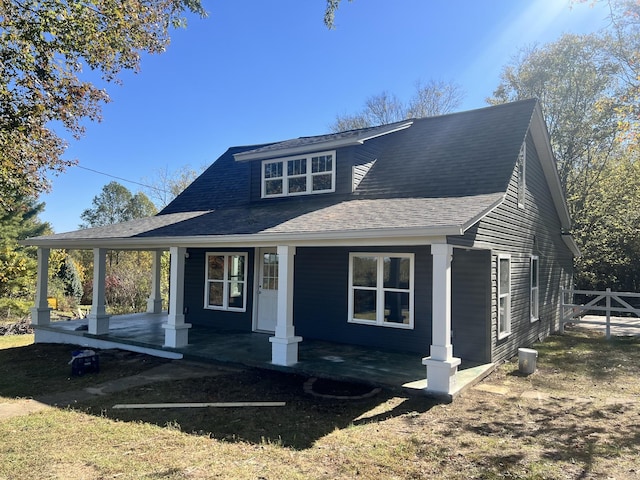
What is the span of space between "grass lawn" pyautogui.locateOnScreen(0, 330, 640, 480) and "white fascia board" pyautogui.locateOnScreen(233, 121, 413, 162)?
18.4 ft

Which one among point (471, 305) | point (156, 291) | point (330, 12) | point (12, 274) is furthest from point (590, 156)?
point (12, 274)

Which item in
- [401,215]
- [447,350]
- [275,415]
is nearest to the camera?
[275,415]

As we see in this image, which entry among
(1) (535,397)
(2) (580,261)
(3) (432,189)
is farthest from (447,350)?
(2) (580,261)

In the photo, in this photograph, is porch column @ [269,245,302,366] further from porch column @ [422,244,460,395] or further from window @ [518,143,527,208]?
window @ [518,143,527,208]

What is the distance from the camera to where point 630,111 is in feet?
53.7

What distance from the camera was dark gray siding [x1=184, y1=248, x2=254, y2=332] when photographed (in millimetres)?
11523

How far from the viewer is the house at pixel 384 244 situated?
297 inches

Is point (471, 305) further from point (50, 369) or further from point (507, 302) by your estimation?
point (50, 369)

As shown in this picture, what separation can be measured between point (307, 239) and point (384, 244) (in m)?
1.39

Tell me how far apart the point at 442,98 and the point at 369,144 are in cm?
1994

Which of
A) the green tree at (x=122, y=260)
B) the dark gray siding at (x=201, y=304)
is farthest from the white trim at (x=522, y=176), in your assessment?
the green tree at (x=122, y=260)

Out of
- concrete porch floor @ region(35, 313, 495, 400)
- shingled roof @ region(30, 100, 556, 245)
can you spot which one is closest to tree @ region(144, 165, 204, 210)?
shingled roof @ region(30, 100, 556, 245)

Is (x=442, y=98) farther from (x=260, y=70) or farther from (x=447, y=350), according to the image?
(x=447, y=350)

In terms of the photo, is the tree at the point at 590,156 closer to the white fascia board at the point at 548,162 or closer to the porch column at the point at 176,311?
the white fascia board at the point at 548,162
